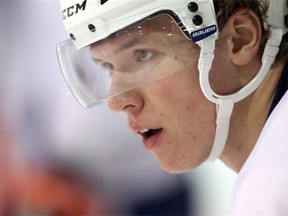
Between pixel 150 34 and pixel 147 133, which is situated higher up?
pixel 150 34

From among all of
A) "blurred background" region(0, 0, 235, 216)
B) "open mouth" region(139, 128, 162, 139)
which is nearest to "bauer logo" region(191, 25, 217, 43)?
"open mouth" region(139, 128, 162, 139)

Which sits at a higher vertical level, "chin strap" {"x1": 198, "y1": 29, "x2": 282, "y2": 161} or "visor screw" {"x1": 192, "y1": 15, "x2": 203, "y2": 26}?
"visor screw" {"x1": 192, "y1": 15, "x2": 203, "y2": 26}

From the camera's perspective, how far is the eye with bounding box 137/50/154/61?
1.24 metres

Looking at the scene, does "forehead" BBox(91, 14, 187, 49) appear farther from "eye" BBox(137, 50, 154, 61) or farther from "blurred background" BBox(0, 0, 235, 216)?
"blurred background" BBox(0, 0, 235, 216)

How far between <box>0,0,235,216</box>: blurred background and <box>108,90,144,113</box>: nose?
71 centimetres

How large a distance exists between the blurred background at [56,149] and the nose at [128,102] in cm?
71

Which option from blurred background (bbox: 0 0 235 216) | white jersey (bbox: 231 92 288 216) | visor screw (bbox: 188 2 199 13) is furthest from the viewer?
blurred background (bbox: 0 0 235 216)

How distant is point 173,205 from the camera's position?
2.02 metres

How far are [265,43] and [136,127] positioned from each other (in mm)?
277

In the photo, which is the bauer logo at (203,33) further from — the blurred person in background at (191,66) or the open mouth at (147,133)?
the open mouth at (147,133)

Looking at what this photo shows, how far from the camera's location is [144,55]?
48.9 inches

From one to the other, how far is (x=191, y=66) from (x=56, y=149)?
3.15ft

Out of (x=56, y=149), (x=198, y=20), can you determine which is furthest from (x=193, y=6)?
(x=56, y=149)

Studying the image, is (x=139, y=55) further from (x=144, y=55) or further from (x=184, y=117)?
(x=184, y=117)
